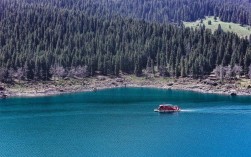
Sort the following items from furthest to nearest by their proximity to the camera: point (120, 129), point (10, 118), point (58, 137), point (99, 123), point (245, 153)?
point (10, 118)
point (99, 123)
point (120, 129)
point (58, 137)
point (245, 153)

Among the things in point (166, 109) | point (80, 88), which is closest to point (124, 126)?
point (166, 109)


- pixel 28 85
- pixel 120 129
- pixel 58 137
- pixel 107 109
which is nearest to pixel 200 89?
pixel 107 109

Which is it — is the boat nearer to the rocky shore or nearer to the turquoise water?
the turquoise water

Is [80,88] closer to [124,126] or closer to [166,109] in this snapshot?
[166,109]

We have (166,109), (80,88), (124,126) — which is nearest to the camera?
(124,126)

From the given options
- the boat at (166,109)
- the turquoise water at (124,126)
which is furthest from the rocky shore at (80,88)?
the boat at (166,109)

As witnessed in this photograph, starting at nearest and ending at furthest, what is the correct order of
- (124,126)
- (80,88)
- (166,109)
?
(124,126), (166,109), (80,88)

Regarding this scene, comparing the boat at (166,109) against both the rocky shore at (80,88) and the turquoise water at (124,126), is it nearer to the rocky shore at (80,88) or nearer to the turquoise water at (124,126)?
the turquoise water at (124,126)

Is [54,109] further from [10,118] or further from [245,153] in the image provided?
[245,153]
